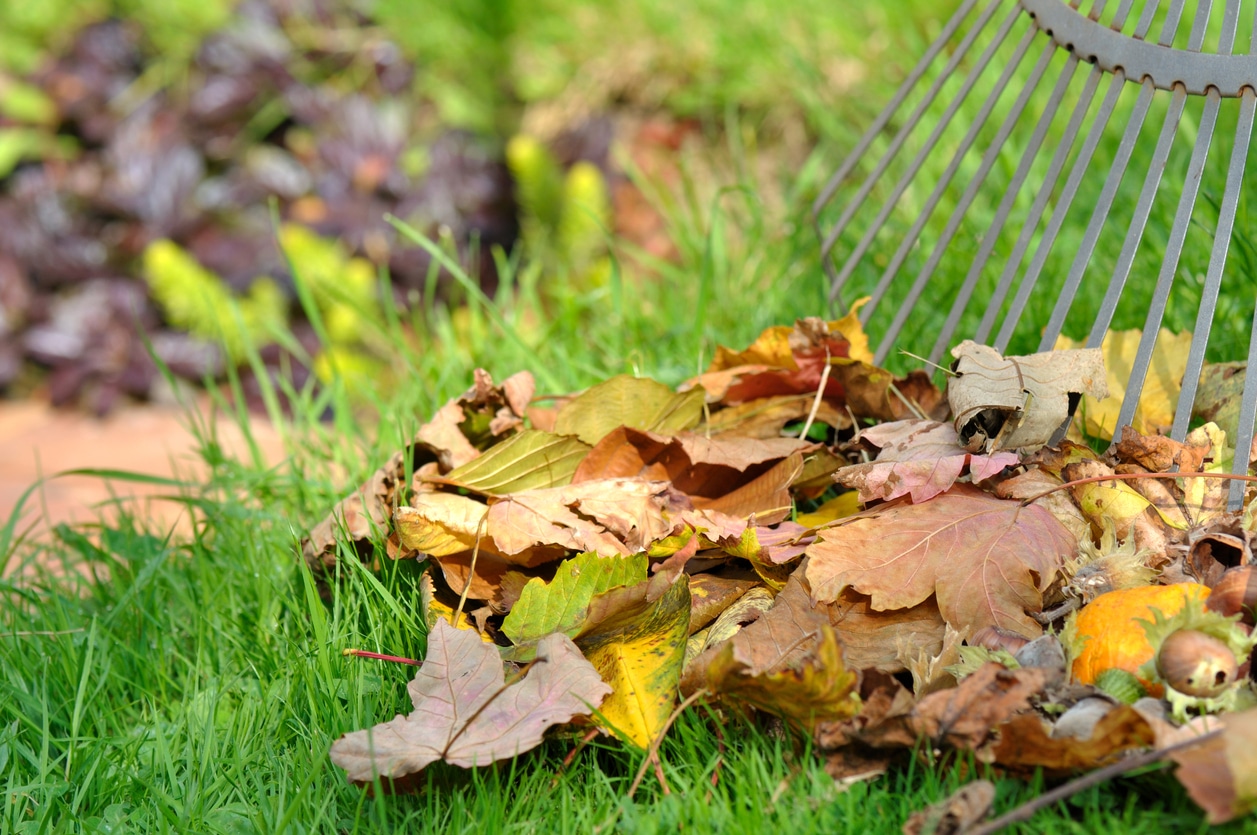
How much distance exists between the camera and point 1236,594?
102 centimetres

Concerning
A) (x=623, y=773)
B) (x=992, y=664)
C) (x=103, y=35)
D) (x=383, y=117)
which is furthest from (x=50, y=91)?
(x=992, y=664)

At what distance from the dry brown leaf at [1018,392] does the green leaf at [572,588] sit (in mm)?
441

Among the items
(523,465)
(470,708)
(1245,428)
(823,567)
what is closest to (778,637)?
(823,567)

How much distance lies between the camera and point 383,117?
162 inches

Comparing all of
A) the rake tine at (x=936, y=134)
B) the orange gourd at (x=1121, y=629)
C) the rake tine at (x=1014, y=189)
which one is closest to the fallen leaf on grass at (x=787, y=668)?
the orange gourd at (x=1121, y=629)

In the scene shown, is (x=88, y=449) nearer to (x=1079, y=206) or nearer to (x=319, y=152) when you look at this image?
(x=319, y=152)

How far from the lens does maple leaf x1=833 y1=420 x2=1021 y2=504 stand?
3.92ft

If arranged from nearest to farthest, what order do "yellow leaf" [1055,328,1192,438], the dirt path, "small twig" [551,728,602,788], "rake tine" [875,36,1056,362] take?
"small twig" [551,728,602,788] < "yellow leaf" [1055,328,1192,438] < "rake tine" [875,36,1056,362] < the dirt path

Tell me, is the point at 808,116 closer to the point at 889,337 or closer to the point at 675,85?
the point at 675,85

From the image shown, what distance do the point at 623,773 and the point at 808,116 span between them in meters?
2.77

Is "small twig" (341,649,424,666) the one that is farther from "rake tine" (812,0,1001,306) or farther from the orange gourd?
"rake tine" (812,0,1001,306)

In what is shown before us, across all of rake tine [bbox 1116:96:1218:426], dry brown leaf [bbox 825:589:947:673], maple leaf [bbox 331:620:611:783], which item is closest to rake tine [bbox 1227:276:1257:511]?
rake tine [bbox 1116:96:1218:426]

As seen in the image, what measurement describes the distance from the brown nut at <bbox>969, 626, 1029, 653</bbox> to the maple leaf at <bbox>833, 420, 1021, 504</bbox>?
0.17 m

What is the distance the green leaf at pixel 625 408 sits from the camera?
4.79 feet
